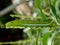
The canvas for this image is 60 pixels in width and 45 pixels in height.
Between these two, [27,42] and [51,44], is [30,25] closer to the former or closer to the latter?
[51,44]

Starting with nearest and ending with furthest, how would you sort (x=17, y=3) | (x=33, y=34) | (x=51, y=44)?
1. (x=51, y=44)
2. (x=33, y=34)
3. (x=17, y=3)

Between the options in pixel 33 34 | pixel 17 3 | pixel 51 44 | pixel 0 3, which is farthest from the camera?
pixel 0 3

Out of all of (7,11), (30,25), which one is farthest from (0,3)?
(30,25)

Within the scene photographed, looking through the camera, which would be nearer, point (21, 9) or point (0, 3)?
point (21, 9)

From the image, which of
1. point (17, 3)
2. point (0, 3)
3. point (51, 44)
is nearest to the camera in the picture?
point (51, 44)

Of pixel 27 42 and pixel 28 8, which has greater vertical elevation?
pixel 28 8

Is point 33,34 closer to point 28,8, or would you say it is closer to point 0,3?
point 28,8

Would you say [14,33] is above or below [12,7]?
below

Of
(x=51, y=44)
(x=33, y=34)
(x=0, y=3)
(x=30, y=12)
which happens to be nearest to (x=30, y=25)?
(x=51, y=44)

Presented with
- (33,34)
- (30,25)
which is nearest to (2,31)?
(33,34)

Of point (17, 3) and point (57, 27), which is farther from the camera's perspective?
point (17, 3)
